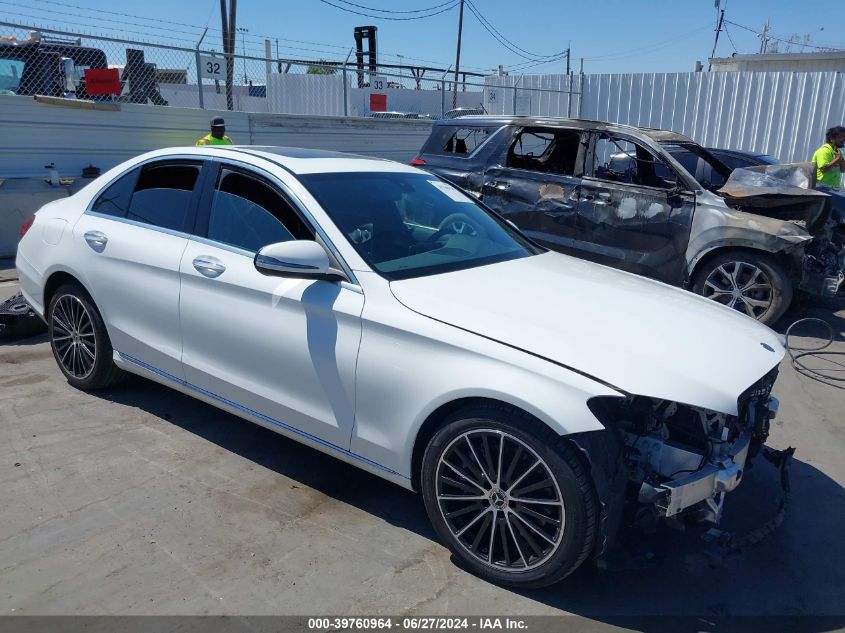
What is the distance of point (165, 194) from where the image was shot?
4.22 meters

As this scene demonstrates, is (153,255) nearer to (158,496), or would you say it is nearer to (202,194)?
(202,194)

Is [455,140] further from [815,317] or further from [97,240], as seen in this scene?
[97,240]

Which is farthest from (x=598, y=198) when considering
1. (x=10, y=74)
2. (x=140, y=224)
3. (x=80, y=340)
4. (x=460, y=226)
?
(x=10, y=74)

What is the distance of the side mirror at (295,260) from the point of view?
10.5 feet

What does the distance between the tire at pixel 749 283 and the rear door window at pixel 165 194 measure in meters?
5.05

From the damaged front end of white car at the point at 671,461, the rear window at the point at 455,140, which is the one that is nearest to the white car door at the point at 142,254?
the damaged front end of white car at the point at 671,461

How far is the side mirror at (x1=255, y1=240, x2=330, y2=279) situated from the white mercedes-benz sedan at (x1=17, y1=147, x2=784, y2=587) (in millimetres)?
10

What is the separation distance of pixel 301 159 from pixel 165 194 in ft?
2.95

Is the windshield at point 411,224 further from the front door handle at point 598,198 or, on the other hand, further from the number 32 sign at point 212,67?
the number 32 sign at point 212,67

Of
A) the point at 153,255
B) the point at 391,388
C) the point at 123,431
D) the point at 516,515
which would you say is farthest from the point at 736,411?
the point at 123,431

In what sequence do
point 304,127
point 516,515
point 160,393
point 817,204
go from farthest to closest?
1. point 304,127
2. point 817,204
3. point 160,393
4. point 516,515

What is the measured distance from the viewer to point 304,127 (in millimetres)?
13945

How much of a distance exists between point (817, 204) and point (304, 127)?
9854 mm

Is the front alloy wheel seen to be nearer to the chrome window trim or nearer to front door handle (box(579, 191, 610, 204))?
the chrome window trim
